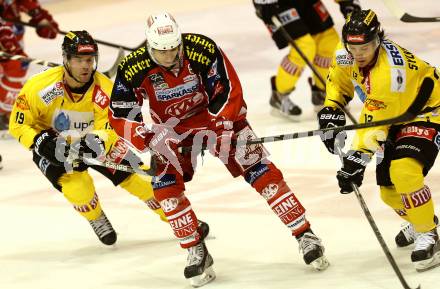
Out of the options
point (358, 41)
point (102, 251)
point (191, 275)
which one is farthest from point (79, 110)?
point (358, 41)

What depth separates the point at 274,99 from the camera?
7.39 metres

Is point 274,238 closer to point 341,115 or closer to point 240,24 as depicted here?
point 341,115

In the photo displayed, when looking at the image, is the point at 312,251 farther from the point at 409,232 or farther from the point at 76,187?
the point at 76,187

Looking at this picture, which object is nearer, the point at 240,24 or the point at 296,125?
the point at 296,125

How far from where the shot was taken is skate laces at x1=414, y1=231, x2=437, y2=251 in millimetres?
4398

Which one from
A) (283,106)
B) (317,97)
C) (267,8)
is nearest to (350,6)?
(267,8)

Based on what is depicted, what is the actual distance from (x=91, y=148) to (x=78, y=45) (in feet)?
1.69

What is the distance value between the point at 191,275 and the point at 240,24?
18.4ft

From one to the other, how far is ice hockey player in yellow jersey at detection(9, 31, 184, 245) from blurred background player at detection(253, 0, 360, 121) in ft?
7.38

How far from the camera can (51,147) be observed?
4.93 meters

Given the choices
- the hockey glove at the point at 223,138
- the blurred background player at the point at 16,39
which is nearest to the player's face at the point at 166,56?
the hockey glove at the point at 223,138

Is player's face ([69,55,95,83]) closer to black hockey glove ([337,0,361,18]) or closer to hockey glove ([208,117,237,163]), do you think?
hockey glove ([208,117,237,163])

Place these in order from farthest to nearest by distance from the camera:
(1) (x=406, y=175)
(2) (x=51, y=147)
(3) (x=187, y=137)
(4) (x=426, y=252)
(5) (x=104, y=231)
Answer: (5) (x=104, y=231)
(2) (x=51, y=147)
(3) (x=187, y=137)
(4) (x=426, y=252)
(1) (x=406, y=175)

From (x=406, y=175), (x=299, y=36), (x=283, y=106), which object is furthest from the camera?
(x=283, y=106)
